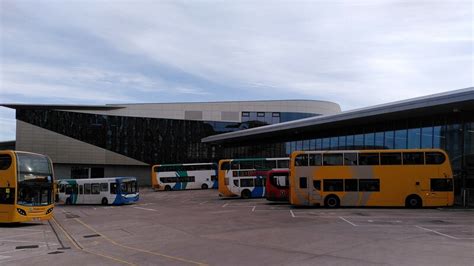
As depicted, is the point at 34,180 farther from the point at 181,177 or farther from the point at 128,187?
the point at 181,177

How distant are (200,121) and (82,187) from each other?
34596mm

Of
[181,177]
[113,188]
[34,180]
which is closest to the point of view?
[34,180]

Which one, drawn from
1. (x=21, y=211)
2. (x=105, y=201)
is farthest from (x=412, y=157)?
(x=105, y=201)

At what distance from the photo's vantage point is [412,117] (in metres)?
35.6

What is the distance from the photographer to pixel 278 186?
3378 cm

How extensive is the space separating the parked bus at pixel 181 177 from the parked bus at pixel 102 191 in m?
14.8

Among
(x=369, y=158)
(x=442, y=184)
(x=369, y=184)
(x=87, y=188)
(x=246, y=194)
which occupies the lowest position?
(x=246, y=194)

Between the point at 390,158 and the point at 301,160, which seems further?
the point at 301,160

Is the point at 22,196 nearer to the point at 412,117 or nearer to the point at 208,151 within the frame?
the point at 412,117

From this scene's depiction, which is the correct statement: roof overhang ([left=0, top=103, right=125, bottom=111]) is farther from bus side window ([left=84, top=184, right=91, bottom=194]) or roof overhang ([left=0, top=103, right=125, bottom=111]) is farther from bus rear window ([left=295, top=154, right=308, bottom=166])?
bus rear window ([left=295, top=154, right=308, bottom=166])

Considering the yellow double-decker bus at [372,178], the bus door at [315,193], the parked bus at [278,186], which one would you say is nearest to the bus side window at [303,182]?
the yellow double-decker bus at [372,178]

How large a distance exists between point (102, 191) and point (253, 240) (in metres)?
27.3

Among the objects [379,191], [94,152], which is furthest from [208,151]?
[379,191]

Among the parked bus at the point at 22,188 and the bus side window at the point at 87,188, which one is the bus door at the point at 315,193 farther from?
the bus side window at the point at 87,188
